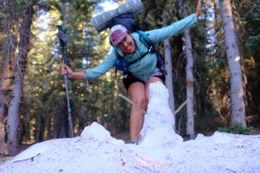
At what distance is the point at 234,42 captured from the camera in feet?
37.7

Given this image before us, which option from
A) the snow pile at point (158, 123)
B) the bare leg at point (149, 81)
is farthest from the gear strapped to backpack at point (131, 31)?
the snow pile at point (158, 123)

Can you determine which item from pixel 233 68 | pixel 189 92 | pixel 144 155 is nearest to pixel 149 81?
pixel 144 155

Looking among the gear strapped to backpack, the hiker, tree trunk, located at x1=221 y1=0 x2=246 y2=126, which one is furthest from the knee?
tree trunk, located at x1=221 y1=0 x2=246 y2=126

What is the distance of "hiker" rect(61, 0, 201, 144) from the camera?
200 inches

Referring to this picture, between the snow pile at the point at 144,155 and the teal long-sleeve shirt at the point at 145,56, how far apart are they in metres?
1.00

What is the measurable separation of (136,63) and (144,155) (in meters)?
1.64

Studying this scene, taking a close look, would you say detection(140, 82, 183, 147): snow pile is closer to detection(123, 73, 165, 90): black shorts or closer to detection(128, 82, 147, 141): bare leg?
detection(128, 82, 147, 141): bare leg

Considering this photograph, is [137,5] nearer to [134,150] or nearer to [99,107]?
[134,150]

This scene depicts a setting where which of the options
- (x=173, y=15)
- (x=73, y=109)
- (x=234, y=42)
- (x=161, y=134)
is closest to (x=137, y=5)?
(x=161, y=134)

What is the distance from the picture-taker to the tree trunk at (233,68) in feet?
36.6

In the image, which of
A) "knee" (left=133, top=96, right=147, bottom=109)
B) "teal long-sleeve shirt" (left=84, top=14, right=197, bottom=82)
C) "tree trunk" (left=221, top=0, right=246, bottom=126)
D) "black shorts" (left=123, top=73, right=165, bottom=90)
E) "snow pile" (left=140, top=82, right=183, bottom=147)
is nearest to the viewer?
"snow pile" (left=140, top=82, right=183, bottom=147)

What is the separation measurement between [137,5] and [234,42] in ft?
20.2

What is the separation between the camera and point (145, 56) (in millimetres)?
5254

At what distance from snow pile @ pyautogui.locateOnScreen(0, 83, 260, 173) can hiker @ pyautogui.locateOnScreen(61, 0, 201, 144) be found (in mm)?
736
